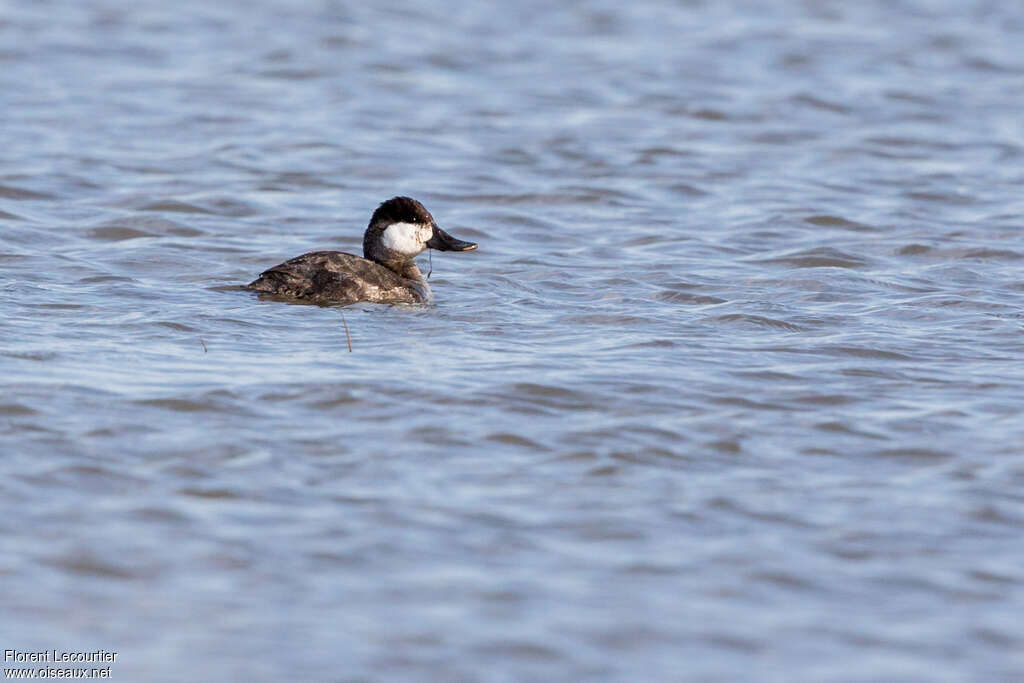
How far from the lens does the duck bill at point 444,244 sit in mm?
10148

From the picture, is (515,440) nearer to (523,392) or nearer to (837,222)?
(523,392)

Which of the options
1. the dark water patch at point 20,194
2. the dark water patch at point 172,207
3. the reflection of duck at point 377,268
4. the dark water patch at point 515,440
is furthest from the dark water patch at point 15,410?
the dark water patch at point 20,194

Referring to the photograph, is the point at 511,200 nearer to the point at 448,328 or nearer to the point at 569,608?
the point at 448,328

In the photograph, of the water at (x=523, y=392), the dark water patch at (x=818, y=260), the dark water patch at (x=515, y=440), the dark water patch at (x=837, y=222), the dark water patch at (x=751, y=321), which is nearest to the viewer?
the water at (x=523, y=392)

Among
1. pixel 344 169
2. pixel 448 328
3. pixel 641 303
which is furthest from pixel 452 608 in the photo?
pixel 344 169

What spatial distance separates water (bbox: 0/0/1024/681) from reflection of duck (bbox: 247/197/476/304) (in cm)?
17

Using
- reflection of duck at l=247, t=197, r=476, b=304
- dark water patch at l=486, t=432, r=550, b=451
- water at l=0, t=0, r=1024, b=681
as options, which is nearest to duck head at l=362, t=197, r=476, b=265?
reflection of duck at l=247, t=197, r=476, b=304

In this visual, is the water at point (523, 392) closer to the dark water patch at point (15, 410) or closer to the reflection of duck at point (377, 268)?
the dark water patch at point (15, 410)

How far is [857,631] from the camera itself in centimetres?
481

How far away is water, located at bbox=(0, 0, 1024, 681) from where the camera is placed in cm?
483

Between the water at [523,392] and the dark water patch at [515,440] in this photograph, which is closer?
the water at [523,392]

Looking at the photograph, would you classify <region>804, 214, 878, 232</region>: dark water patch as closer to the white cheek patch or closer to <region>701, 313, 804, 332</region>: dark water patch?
<region>701, 313, 804, 332</region>: dark water patch

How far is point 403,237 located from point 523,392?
3029 mm

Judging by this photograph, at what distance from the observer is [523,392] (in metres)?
7.20
